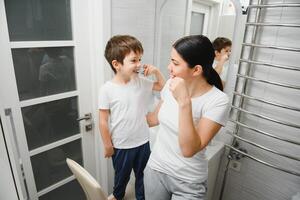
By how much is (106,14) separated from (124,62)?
0.37 metres

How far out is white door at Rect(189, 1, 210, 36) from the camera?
4.33 ft

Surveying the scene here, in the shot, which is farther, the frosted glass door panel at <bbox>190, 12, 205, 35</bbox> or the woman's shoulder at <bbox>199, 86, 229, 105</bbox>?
the frosted glass door panel at <bbox>190, 12, 205, 35</bbox>

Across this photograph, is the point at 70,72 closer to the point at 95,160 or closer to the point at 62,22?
the point at 62,22

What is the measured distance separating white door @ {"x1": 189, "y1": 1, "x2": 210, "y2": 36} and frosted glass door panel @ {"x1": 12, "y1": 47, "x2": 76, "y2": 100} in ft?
2.71

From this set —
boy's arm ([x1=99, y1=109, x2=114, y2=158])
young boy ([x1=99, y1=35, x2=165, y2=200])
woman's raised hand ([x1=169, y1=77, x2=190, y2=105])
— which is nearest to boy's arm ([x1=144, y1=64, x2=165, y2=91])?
young boy ([x1=99, y1=35, x2=165, y2=200])

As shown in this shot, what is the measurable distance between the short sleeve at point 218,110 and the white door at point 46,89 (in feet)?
2.96

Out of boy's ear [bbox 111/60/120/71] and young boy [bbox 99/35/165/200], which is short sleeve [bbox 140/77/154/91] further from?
boy's ear [bbox 111/60/120/71]

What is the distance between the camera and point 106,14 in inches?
47.9

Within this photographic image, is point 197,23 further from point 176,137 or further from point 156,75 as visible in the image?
point 176,137

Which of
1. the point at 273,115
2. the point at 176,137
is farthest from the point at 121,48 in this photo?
the point at 273,115

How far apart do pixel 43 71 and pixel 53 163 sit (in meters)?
0.64

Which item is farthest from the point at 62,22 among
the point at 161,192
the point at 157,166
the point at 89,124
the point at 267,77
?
the point at 267,77

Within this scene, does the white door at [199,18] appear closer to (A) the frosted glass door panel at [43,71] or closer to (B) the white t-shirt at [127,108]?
(B) the white t-shirt at [127,108]

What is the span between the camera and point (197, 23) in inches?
54.7
